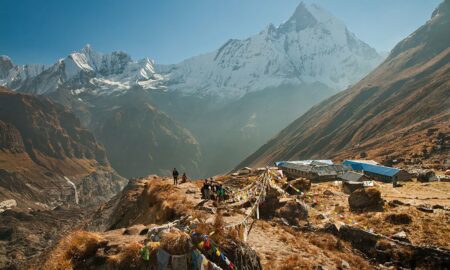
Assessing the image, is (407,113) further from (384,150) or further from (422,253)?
(422,253)

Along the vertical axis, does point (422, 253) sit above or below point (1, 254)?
above

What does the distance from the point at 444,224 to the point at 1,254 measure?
418 feet

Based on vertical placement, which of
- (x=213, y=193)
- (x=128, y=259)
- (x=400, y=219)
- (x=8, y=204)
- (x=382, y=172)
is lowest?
(x=400, y=219)

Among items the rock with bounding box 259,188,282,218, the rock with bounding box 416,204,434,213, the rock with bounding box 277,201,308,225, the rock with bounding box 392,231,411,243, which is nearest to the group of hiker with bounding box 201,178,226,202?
the rock with bounding box 259,188,282,218

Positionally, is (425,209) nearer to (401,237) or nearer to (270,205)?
(401,237)

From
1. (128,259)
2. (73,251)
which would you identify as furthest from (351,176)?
(73,251)

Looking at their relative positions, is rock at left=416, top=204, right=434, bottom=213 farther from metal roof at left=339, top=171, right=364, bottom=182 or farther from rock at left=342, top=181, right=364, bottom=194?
metal roof at left=339, top=171, right=364, bottom=182

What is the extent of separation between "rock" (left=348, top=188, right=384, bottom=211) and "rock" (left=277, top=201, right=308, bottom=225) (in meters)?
5.23

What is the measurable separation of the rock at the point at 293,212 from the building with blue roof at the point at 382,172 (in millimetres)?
31306

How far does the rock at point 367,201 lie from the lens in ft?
67.3

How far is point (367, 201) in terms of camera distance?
20.8m

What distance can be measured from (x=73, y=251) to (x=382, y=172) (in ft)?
167

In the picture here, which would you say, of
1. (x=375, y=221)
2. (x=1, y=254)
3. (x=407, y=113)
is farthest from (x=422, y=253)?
(x=407, y=113)

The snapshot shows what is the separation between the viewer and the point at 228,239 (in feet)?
32.6
